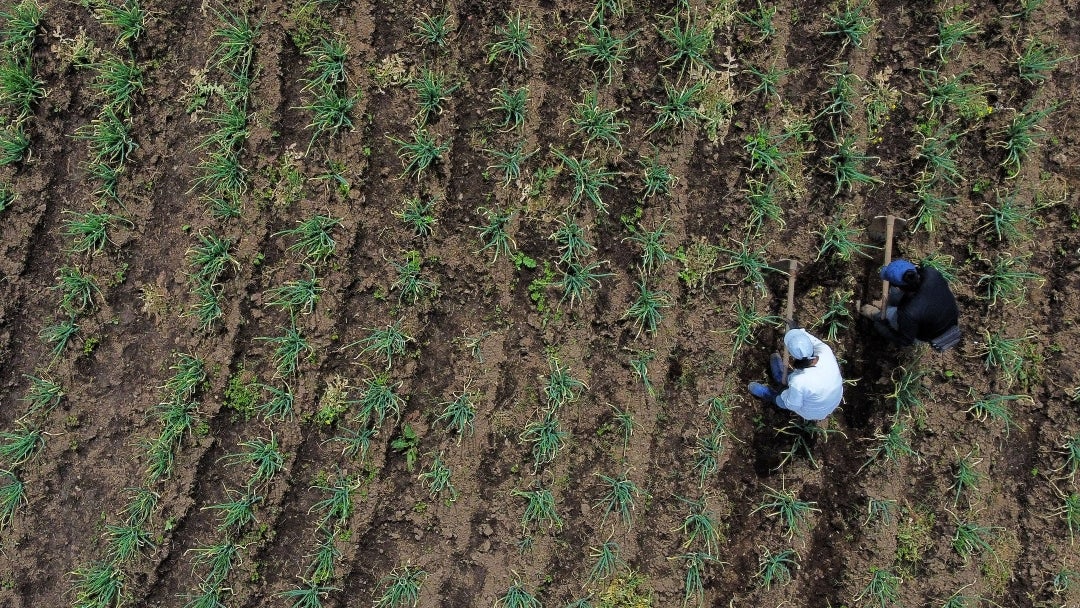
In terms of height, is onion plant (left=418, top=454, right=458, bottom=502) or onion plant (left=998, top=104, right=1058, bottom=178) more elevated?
onion plant (left=998, top=104, right=1058, bottom=178)

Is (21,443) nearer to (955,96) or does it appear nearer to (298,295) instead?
(298,295)

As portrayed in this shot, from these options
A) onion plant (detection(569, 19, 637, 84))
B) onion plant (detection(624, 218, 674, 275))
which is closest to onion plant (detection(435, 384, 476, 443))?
onion plant (detection(624, 218, 674, 275))

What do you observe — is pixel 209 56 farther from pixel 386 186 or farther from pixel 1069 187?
pixel 1069 187

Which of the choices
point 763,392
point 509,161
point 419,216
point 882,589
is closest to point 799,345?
point 763,392

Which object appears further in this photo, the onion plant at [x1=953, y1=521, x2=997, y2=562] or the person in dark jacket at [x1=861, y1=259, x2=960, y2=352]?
the onion plant at [x1=953, y1=521, x2=997, y2=562]

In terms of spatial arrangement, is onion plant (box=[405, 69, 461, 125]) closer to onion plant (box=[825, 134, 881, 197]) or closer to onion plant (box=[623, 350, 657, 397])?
onion plant (box=[623, 350, 657, 397])

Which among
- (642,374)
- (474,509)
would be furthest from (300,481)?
(642,374)
